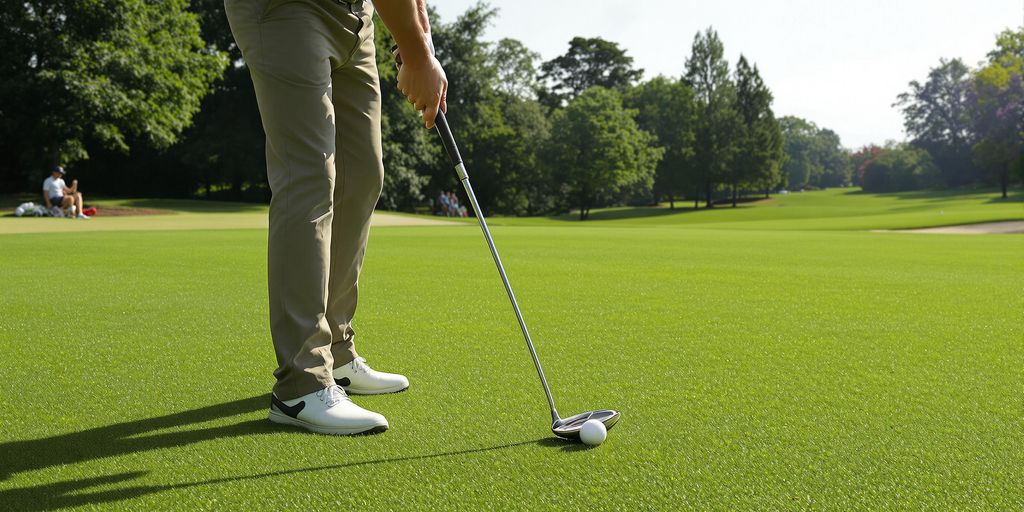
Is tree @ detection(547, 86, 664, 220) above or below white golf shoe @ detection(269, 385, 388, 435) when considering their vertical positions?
above

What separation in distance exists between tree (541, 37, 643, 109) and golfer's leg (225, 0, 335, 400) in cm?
7381

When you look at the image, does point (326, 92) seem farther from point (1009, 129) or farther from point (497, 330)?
point (1009, 129)

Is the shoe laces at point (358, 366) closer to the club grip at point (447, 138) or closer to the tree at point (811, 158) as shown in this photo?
the club grip at point (447, 138)

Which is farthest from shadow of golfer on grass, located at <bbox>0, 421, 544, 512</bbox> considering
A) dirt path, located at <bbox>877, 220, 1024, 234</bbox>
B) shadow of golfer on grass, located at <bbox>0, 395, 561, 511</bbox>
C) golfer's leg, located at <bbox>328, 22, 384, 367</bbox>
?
dirt path, located at <bbox>877, 220, 1024, 234</bbox>

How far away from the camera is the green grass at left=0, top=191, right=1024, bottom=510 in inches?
72.6

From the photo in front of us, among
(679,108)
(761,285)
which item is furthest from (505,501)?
(679,108)

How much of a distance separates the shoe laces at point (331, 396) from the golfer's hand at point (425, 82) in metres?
0.99

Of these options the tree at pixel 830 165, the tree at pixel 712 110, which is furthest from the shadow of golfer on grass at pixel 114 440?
the tree at pixel 830 165

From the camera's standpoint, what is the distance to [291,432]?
239 centimetres

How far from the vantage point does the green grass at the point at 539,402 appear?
184 cm

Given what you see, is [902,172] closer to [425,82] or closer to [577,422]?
[425,82]

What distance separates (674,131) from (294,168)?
65.2 meters

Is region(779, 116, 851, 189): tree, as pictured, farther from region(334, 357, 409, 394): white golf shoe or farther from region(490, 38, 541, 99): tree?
region(334, 357, 409, 394): white golf shoe

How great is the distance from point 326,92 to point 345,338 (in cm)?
98
